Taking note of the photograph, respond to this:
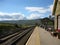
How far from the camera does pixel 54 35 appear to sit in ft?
67.5

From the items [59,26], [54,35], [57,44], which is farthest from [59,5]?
[57,44]

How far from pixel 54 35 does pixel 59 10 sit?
5.71 meters

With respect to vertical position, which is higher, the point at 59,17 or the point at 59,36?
the point at 59,17

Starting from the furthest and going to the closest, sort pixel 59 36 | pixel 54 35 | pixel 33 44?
pixel 54 35 < pixel 59 36 < pixel 33 44

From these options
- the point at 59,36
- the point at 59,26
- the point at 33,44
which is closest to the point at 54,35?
the point at 59,36

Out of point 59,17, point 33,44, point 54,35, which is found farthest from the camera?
point 59,17

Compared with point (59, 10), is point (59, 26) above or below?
below

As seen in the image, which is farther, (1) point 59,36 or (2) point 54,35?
(2) point 54,35

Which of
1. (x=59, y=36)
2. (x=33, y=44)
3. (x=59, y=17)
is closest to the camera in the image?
(x=33, y=44)

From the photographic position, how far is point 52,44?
14180 millimetres

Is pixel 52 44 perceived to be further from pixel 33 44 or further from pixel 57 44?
pixel 33 44

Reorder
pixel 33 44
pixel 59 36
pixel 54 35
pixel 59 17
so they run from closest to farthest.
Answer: pixel 33 44, pixel 59 36, pixel 54 35, pixel 59 17

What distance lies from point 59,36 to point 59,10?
7.94 metres

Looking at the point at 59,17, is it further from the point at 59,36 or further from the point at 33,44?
the point at 33,44
